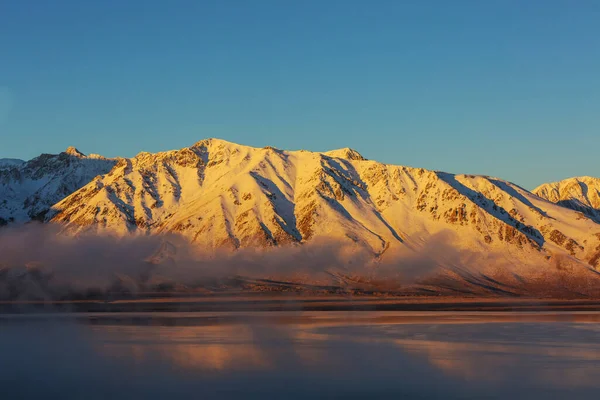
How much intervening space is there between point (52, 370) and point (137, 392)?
17532 mm

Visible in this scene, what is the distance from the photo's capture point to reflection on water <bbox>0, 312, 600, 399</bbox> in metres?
66.9

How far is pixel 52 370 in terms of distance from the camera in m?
78.3

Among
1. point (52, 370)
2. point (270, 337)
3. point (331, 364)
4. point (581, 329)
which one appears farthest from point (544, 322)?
point (52, 370)

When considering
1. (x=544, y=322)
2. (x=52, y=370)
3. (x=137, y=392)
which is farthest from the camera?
(x=544, y=322)

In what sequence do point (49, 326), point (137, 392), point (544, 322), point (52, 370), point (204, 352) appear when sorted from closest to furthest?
point (137, 392), point (52, 370), point (204, 352), point (49, 326), point (544, 322)

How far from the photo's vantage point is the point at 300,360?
84.8m

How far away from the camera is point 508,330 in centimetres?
12588

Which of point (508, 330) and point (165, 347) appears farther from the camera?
point (508, 330)

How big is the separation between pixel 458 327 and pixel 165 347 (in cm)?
5925

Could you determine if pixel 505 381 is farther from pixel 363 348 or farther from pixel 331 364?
pixel 363 348

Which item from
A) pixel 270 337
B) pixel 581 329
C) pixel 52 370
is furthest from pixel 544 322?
pixel 52 370

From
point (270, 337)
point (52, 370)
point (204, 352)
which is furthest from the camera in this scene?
point (270, 337)

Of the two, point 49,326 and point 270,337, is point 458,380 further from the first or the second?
point 49,326

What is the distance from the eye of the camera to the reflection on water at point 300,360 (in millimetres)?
66900
